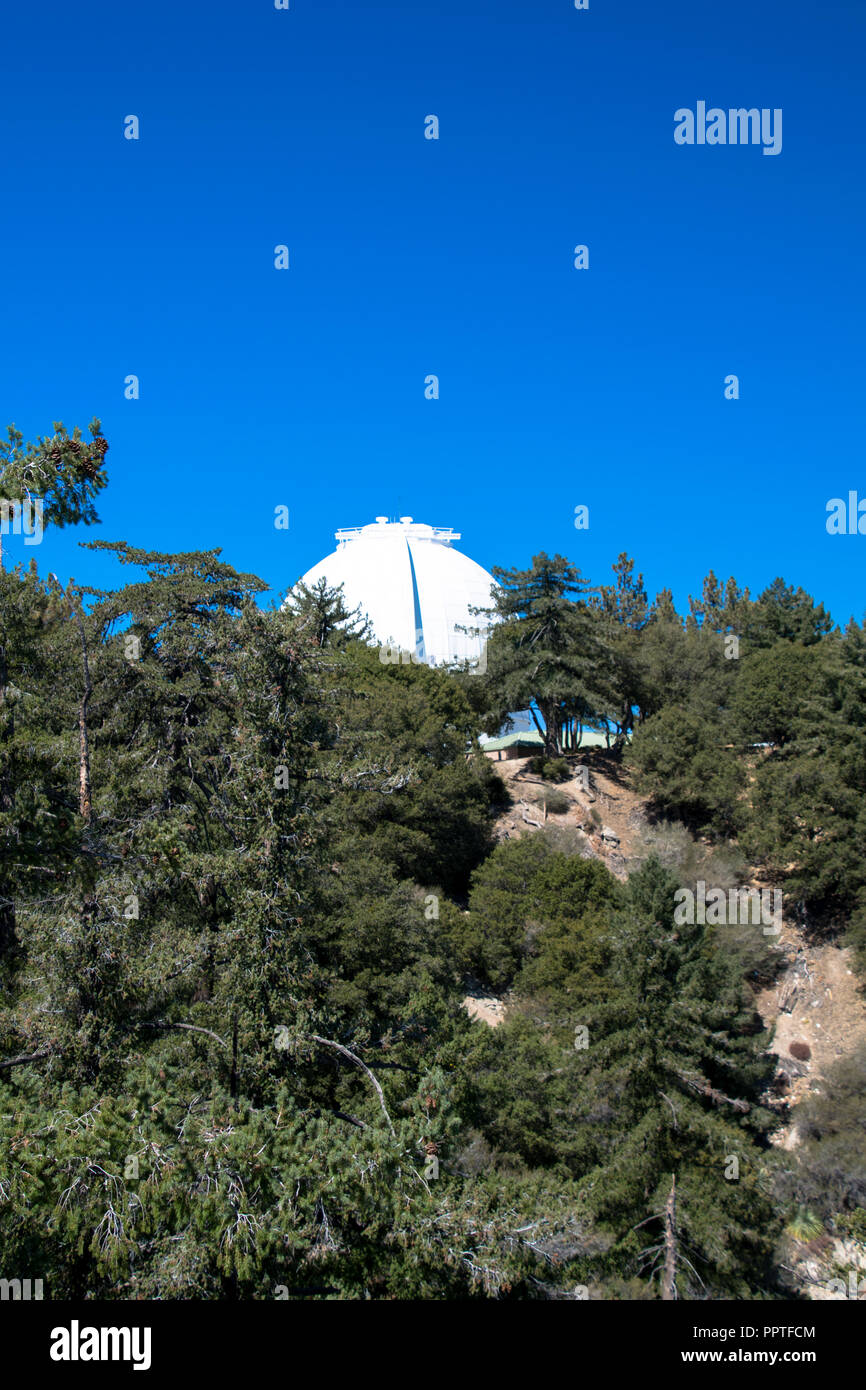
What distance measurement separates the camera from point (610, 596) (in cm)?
5722

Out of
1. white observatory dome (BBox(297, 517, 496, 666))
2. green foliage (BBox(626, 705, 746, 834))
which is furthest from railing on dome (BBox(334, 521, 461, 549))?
green foliage (BBox(626, 705, 746, 834))

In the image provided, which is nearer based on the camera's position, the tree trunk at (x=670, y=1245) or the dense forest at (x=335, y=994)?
the dense forest at (x=335, y=994)

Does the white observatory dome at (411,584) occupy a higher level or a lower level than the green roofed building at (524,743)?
higher

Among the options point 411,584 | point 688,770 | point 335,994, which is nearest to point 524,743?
point 688,770

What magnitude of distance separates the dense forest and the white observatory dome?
74.7 ft

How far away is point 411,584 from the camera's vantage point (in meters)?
56.2

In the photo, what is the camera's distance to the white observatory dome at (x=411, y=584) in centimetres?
5419

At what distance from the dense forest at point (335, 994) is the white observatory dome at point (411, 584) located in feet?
74.7

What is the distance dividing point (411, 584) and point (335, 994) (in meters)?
41.4

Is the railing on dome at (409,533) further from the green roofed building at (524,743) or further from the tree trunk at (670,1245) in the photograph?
the tree trunk at (670,1245)

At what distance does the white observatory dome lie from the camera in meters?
54.2

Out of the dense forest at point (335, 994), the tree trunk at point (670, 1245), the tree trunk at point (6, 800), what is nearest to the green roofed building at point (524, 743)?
the dense forest at point (335, 994)

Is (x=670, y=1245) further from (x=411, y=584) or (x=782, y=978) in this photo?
(x=411, y=584)
